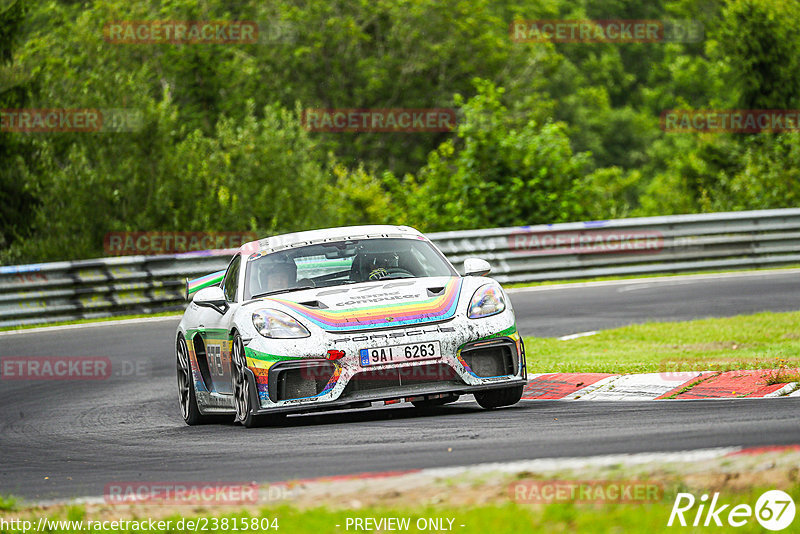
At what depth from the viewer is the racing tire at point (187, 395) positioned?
9.87 metres

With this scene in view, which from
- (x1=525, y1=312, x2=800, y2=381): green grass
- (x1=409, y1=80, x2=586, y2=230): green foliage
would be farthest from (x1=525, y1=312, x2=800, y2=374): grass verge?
(x1=409, y1=80, x2=586, y2=230): green foliage

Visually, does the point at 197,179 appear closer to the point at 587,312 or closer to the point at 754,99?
the point at 587,312

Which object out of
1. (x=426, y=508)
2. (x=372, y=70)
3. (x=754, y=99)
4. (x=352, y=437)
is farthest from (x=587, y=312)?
(x=372, y=70)

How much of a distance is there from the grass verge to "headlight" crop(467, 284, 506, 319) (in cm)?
160

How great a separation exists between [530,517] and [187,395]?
602 cm

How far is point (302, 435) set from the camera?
7715 mm
